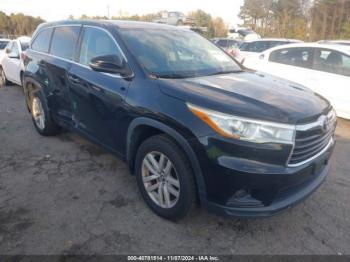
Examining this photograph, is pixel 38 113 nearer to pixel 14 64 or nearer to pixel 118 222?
pixel 118 222

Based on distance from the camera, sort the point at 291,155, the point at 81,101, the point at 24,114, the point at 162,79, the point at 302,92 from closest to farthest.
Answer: the point at 291,155, the point at 162,79, the point at 302,92, the point at 81,101, the point at 24,114

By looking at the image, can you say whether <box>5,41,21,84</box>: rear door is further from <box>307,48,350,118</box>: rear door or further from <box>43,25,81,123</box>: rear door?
<box>307,48,350,118</box>: rear door

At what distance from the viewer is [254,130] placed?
7.40ft

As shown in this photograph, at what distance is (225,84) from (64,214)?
200 cm

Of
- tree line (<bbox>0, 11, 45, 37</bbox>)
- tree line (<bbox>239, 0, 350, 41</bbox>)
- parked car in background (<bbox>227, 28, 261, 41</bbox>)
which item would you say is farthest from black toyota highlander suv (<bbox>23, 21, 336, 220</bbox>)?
tree line (<bbox>0, 11, 45, 37</bbox>)

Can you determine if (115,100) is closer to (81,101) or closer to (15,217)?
(81,101)

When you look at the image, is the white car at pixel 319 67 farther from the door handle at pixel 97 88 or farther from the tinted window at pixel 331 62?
the door handle at pixel 97 88

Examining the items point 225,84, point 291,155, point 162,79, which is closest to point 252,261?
point 291,155

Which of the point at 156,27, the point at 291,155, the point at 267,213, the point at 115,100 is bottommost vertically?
the point at 267,213

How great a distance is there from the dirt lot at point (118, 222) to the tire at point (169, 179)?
14 cm

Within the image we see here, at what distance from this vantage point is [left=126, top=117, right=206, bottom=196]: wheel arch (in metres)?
2.42

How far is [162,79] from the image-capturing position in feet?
9.11

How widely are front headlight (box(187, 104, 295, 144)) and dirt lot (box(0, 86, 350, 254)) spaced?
99 cm

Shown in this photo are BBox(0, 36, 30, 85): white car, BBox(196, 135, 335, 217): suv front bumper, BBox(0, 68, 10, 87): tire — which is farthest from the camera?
BBox(0, 68, 10, 87): tire
